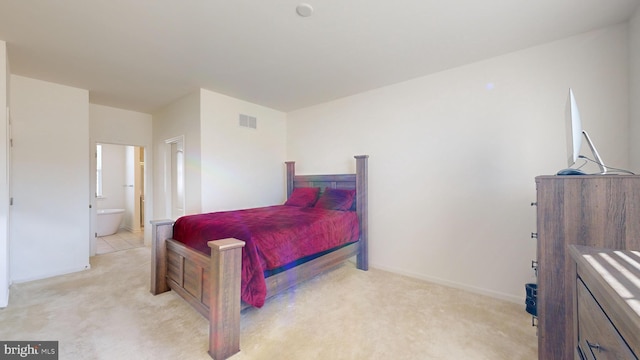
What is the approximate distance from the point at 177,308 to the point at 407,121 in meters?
3.32

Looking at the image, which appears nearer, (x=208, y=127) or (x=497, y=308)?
(x=497, y=308)

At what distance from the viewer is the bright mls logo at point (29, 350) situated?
1758mm

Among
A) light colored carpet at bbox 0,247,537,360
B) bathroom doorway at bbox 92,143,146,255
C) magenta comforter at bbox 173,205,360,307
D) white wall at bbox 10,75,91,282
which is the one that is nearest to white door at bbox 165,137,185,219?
white wall at bbox 10,75,91,282

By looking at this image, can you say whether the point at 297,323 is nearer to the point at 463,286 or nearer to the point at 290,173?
the point at 463,286

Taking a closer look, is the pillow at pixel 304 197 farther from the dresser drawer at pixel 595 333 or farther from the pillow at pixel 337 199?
the dresser drawer at pixel 595 333

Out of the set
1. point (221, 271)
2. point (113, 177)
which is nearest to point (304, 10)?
point (221, 271)

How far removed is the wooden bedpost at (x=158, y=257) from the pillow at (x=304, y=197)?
1850 millimetres

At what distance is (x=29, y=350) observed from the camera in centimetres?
182

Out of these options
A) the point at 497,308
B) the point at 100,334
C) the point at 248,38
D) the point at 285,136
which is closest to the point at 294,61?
the point at 248,38

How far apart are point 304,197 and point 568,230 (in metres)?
3.08

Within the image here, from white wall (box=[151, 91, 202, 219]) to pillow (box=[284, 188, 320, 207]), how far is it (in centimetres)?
139

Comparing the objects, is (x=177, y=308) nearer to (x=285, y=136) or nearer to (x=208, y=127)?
(x=208, y=127)

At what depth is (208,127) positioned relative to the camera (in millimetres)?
3635

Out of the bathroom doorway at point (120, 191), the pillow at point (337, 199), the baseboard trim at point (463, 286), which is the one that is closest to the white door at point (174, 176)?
the bathroom doorway at point (120, 191)
